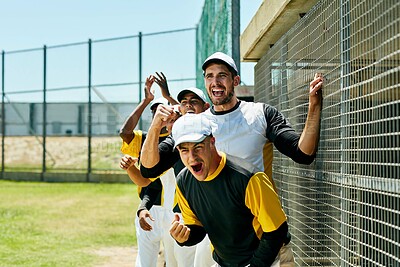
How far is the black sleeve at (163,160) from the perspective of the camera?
4.70m

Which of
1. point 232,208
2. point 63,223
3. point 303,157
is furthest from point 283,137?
point 63,223

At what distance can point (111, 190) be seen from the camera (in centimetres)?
2170

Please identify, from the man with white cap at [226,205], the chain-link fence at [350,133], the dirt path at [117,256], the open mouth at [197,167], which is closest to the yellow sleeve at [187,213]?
the man with white cap at [226,205]

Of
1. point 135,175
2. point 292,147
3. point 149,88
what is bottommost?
point 135,175

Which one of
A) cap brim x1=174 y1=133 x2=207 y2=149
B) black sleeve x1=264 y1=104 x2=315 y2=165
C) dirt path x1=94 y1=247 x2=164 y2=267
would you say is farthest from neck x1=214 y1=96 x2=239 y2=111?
dirt path x1=94 y1=247 x2=164 y2=267

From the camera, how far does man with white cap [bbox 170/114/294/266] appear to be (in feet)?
11.9

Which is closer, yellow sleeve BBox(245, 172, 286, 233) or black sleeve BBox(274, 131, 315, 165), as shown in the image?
yellow sleeve BBox(245, 172, 286, 233)

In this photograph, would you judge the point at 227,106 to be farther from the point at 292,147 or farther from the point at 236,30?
the point at 236,30

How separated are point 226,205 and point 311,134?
0.63m

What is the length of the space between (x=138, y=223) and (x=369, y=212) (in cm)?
295

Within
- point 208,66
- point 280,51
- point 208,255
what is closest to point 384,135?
point 208,66

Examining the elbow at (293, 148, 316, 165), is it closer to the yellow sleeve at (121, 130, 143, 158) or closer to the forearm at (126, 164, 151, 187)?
the forearm at (126, 164, 151, 187)

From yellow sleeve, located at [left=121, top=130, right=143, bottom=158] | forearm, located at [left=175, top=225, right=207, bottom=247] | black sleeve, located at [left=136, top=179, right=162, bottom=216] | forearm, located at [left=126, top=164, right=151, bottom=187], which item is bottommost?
forearm, located at [left=175, top=225, right=207, bottom=247]

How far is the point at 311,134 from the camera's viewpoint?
3943 mm
